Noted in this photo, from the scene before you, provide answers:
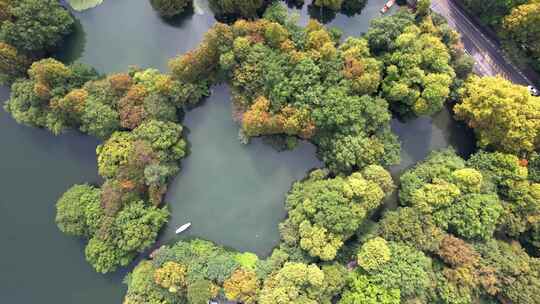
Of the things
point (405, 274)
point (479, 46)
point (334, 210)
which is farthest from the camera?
point (479, 46)

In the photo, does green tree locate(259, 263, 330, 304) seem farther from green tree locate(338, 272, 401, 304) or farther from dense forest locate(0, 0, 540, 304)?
green tree locate(338, 272, 401, 304)

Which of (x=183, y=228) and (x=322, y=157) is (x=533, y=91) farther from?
(x=183, y=228)

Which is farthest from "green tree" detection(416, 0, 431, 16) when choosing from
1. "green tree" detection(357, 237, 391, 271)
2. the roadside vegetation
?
"green tree" detection(357, 237, 391, 271)

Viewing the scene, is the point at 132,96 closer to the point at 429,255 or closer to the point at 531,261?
the point at 429,255

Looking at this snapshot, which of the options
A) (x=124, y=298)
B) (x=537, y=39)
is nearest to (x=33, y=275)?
(x=124, y=298)

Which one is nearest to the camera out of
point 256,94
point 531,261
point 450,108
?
point 531,261

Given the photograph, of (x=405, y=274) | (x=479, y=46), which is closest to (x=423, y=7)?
(x=479, y=46)

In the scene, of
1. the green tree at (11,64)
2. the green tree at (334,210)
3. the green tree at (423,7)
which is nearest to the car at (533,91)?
the green tree at (423,7)
